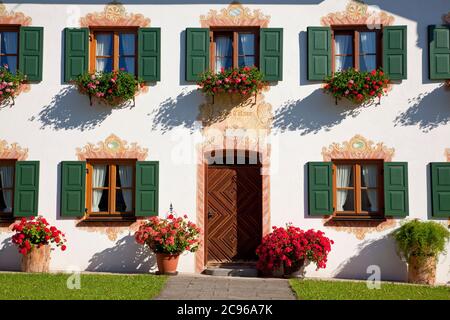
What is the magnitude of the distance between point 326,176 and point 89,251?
449 cm

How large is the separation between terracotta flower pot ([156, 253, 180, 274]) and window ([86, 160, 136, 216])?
124 centimetres

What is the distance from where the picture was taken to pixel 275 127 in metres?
12.0

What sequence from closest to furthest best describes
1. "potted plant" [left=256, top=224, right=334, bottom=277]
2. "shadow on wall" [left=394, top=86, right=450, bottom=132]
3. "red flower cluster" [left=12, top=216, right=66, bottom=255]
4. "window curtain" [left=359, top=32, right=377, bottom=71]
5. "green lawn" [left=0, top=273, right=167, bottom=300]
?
"green lawn" [left=0, top=273, right=167, bottom=300] < "potted plant" [left=256, top=224, right=334, bottom=277] < "red flower cluster" [left=12, top=216, right=66, bottom=255] < "shadow on wall" [left=394, top=86, right=450, bottom=132] < "window curtain" [left=359, top=32, right=377, bottom=71]

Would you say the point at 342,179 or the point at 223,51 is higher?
the point at 223,51

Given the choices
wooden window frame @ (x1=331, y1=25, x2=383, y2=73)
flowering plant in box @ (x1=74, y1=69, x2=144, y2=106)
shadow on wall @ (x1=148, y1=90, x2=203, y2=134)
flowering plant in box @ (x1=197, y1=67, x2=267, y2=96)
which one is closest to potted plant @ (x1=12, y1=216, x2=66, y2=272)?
flowering plant in box @ (x1=74, y1=69, x2=144, y2=106)

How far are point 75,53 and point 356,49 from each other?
5177 millimetres

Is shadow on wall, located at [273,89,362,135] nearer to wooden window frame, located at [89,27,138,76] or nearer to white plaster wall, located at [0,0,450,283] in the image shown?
white plaster wall, located at [0,0,450,283]

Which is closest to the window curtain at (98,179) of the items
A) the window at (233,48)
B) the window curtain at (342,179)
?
the window at (233,48)

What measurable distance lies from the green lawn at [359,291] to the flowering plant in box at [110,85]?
444cm

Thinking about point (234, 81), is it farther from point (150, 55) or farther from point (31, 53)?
point (31, 53)

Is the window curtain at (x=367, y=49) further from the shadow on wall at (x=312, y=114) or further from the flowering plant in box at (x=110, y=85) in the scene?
the flowering plant in box at (x=110, y=85)

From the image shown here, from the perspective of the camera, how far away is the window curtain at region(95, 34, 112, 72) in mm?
12383

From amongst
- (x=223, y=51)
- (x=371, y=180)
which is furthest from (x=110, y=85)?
(x=371, y=180)
